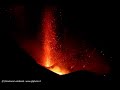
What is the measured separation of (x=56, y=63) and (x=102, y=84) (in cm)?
176

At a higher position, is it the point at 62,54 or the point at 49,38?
the point at 49,38

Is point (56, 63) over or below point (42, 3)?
below

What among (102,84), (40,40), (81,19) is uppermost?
(81,19)

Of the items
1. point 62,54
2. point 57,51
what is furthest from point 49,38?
point 62,54

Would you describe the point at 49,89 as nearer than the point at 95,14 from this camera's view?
Yes

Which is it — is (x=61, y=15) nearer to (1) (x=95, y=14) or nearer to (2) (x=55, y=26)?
(2) (x=55, y=26)

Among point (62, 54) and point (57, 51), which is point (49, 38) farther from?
point (62, 54)

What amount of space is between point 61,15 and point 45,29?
0.49 metres

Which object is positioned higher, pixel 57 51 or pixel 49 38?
pixel 49 38

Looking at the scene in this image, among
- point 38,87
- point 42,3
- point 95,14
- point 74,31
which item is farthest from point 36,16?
point 38,87

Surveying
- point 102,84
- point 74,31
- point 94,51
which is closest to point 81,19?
point 74,31

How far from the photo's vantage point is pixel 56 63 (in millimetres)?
6238

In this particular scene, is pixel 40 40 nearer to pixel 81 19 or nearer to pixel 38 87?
pixel 81 19

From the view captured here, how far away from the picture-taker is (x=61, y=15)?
629cm
